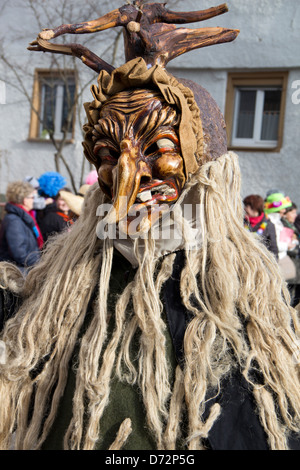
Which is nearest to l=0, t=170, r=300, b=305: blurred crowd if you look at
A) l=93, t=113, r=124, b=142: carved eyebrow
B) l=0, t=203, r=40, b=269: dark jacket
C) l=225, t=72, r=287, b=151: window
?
l=0, t=203, r=40, b=269: dark jacket

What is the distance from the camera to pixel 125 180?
4.82 feet

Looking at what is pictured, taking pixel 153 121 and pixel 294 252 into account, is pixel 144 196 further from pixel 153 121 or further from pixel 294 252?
pixel 294 252

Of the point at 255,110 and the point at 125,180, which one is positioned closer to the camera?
the point at 125,180

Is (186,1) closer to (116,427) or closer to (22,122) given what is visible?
(22,122)

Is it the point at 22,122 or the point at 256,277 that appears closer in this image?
the point at 256,277

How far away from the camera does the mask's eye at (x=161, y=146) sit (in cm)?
153

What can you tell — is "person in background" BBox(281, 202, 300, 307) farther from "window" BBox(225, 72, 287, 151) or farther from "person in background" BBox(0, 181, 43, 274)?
"window" BBox(225, 72, 287, 151)

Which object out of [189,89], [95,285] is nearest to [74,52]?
[189,89]

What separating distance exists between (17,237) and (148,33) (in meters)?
3.03

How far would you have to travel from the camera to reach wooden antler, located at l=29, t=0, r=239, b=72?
162cm

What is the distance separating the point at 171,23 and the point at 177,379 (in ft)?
3.40

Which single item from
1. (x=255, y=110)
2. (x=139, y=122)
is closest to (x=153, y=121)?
(x=139, y=122)

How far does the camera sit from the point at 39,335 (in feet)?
5.27

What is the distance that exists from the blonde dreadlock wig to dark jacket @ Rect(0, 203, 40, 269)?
272 centimetres
